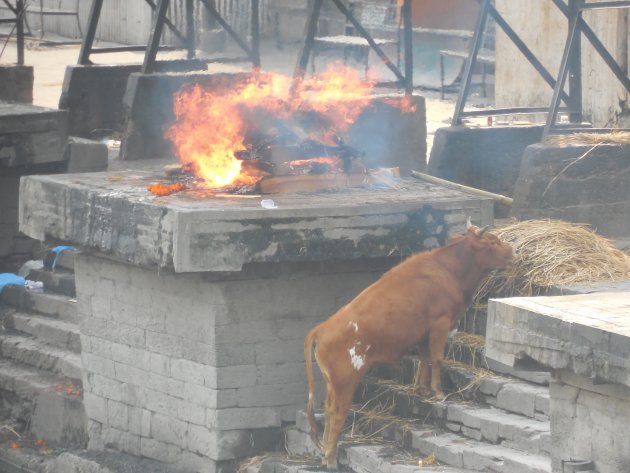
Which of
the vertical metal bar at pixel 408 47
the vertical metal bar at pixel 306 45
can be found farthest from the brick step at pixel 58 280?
the vertical metal bar at pixel 408 47

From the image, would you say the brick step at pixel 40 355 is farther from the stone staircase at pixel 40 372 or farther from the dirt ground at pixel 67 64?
the dirt ground at pixel 67 64

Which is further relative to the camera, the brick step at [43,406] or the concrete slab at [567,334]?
the brick step at [43,406]

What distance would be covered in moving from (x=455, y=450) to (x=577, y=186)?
308 cm

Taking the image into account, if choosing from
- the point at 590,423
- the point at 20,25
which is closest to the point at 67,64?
the point at 20,25

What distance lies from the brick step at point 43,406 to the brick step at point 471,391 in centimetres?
306

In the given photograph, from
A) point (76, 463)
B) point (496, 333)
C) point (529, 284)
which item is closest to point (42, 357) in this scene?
point (76, 463)

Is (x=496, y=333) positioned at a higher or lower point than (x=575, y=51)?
lower

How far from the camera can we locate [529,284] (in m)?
9.36

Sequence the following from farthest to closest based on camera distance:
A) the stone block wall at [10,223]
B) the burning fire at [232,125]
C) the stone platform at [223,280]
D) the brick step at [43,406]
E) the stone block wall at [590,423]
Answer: the stone block wall at [10,223] → the brick step at [43,406] → the burning fire at [232,125] → the stone platform at [223,280] → the stone block wall at [590,423]

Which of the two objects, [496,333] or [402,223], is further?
[402,223]

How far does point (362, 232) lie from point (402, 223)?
0.97 ft

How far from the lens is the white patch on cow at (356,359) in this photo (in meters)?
9.05

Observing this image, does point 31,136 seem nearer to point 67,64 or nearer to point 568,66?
point 568,66

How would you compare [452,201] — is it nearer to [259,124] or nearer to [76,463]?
[259,124]
